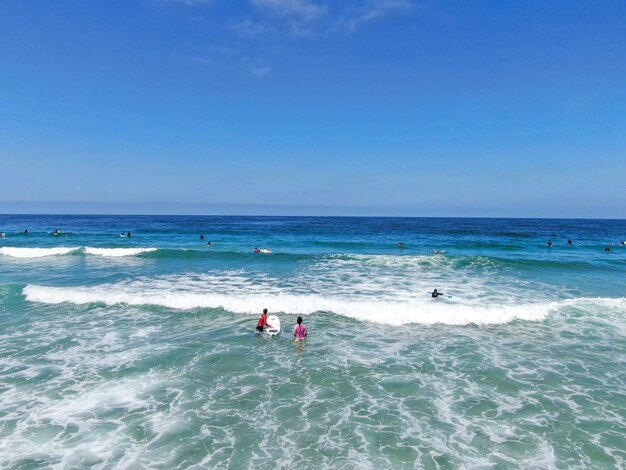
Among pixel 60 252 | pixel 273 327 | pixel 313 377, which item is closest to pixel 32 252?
pixel 60 252

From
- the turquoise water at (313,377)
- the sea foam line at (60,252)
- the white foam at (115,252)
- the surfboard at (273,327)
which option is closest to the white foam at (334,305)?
the turquoise water at (313,377)

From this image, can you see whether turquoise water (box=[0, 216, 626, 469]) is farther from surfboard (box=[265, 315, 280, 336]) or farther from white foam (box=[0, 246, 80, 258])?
white foam (box=[0, 246, 80, 258])

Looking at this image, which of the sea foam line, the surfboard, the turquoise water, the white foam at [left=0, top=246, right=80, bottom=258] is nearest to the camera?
the turquoise water

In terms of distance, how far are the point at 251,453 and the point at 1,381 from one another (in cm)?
944

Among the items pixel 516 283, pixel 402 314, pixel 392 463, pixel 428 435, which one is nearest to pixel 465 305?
pixel 402 314

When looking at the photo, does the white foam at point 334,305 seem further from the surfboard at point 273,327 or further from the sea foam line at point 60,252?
the sea foam line at point 60,252

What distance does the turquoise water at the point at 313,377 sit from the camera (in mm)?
8477

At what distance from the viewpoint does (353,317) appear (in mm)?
18422

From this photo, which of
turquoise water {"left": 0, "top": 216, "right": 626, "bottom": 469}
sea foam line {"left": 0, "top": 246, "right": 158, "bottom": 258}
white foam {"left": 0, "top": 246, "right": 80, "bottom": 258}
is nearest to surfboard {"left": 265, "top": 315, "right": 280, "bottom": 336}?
turquoise water {"left": 0, "top": 216, "right": 626, "bottom": 469}

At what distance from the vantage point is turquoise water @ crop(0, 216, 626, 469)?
8.48 m

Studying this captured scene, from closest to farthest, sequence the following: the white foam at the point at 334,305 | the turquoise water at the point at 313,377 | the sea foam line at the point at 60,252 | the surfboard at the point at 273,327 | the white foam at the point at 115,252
A: the turquoise water at the point at 313,377, the surfboard at the point at 273,327, the white foam at the point at 334,305, the sea foam line at the point at 60,252, the white foam at the point at 115,252

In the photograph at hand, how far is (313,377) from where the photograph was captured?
12.0 meters

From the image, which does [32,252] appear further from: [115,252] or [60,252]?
[115,252]

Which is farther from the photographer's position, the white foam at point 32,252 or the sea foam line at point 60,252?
the sea foam line at point 60,252
